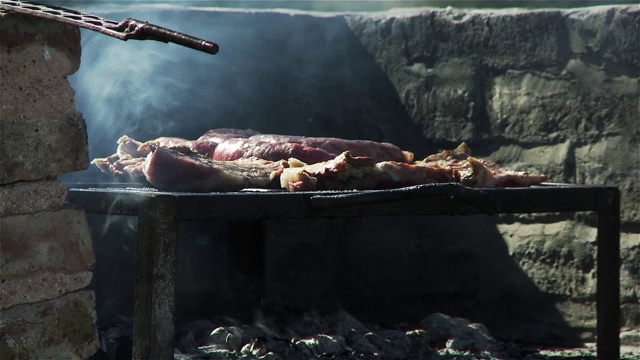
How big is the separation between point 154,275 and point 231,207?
33 centimetres

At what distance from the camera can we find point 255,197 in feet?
9.66

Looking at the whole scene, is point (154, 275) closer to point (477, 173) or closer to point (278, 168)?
point (278, 168)

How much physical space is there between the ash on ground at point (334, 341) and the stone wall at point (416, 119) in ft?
0.81

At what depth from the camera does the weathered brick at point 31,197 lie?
2.65m

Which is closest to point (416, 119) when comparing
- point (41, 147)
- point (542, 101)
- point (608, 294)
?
point (542, 101)

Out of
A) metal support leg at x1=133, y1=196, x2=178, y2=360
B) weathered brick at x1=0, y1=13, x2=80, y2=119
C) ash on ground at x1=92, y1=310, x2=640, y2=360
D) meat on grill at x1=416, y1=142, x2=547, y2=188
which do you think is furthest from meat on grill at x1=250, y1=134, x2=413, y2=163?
weathered brick at x1=0, y1=13, x2=80, y2=119

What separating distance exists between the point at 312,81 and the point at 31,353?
2377 mm

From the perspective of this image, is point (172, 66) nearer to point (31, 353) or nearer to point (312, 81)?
point (312, 81)

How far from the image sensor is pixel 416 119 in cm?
470

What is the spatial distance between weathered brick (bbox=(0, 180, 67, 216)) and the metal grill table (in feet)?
0.68

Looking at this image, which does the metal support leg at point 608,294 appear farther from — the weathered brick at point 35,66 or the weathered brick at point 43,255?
the weathered brick at point 35,66

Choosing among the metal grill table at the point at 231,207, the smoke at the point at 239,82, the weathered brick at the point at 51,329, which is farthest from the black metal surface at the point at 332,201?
the smoke at the point at 239,82

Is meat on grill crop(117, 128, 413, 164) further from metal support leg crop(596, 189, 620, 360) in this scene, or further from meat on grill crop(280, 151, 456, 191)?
metal support leg crop(596, 189, 620, 360)

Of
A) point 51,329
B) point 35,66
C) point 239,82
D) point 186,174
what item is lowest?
point 51,329
